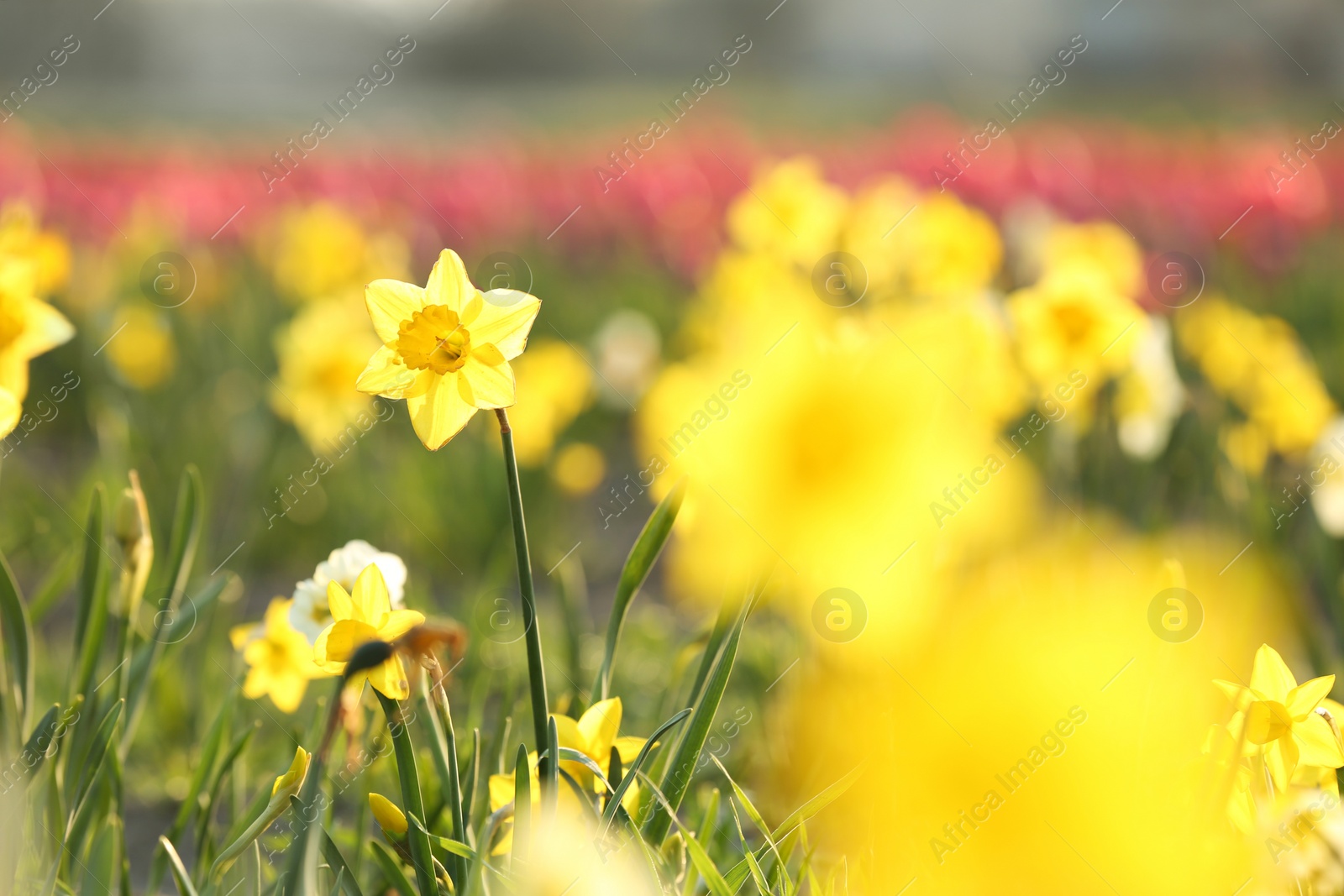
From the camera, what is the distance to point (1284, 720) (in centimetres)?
99

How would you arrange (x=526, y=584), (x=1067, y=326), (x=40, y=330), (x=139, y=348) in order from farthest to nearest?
(x=139, y=348), (x=1067, y=326), (x=40, y=330), (x=526, y=584)

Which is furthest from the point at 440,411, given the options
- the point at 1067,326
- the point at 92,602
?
the point at 1067,326

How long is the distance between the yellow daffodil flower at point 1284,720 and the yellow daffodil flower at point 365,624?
2.47 ft

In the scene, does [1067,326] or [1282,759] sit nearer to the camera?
[1282,759]

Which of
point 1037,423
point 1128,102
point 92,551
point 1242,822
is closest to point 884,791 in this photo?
point 1242,822

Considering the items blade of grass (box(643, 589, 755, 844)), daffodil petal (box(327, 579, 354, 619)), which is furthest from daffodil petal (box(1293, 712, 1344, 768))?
daffodil petal (box(327, 579, 354, 619))

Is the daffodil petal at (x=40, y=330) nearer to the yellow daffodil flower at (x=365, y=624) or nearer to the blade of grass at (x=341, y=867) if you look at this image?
the yellow daffodil flower at (x=365, y=624)

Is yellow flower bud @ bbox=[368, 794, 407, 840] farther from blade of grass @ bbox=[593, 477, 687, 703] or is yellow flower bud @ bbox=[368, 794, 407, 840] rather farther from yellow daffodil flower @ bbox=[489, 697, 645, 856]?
blade of grass @ bbox=[593, 477, 687, 703]

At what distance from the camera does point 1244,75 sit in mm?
22031

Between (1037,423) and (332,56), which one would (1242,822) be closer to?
(1037,423)

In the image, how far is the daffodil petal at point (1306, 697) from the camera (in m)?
0.97

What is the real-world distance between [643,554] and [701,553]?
37cm

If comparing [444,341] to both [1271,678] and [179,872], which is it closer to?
[179,872]

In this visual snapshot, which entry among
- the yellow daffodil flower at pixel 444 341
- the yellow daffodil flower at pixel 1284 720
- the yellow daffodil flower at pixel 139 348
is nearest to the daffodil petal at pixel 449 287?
the yellow daffodil flower at pixel 444 341
